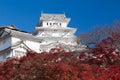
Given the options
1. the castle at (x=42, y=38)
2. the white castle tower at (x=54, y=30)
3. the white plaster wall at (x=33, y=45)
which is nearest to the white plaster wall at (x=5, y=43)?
the castle at (x=42, y=38)

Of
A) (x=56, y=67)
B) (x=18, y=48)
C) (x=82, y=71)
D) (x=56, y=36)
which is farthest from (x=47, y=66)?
(x=56, y=36)

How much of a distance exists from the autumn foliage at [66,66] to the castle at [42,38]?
4281mm

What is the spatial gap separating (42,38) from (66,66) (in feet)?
110

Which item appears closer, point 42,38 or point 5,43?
point 5,43

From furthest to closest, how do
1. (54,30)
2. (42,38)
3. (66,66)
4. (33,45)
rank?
(54,30) → (42,38) → (33,45) → (66,66)

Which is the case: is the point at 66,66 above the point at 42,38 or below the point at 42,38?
below

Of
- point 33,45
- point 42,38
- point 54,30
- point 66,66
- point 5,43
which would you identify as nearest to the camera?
point 66,66

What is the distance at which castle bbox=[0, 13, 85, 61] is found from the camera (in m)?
27.0

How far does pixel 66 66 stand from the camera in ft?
48.6

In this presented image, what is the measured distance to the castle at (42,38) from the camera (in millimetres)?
26969

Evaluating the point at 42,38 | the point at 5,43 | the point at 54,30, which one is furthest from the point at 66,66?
the point at 54,30

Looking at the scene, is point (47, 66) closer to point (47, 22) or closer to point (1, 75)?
point (1, 75)

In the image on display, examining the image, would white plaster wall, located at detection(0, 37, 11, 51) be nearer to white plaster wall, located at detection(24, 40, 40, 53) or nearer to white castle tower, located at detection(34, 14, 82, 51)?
white plaster wall, located at detection(24, 40, 40, 53)

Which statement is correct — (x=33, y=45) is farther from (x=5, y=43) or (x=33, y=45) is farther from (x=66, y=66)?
(x=66, y=66)
